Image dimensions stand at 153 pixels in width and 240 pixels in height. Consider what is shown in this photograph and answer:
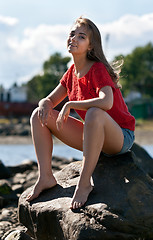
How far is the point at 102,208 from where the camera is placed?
312 centimetres

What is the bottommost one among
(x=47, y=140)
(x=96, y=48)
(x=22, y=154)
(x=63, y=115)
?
(x=22, y=154)

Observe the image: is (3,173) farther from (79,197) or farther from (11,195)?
(79,197)

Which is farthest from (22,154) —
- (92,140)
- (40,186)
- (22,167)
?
(92,140)

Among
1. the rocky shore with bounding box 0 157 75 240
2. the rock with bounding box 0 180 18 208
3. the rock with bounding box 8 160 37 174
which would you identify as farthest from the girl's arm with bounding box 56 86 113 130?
the rock with bounding box 8 160 37 174

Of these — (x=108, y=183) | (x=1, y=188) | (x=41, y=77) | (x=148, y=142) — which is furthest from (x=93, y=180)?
(x=41, y=77)

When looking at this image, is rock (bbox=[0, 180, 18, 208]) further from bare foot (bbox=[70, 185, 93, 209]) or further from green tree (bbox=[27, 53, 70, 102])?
green tree (bbox=[27, 53, 70, 102])

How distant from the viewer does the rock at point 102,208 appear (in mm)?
3066

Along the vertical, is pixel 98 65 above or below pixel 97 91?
above

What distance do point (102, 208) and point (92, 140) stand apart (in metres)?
0.54

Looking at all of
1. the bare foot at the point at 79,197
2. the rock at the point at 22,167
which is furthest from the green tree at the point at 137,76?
the bare foot at the point at 79,197

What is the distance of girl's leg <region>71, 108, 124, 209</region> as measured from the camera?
3.16 meters

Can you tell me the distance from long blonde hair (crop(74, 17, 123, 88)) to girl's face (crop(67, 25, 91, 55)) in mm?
42

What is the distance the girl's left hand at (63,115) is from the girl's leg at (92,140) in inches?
9.4

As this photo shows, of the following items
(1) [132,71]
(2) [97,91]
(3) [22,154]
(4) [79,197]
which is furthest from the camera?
(1) [132,71]
